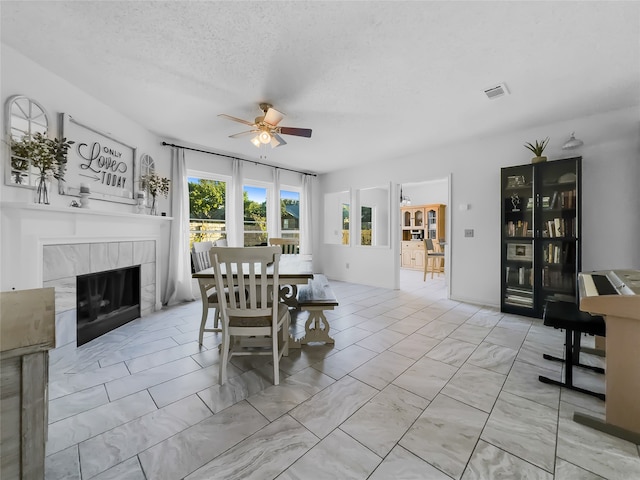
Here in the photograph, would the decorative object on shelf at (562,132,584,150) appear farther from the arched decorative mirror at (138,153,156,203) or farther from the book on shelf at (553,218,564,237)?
the arched decorative mirror at (138,153,156,203)

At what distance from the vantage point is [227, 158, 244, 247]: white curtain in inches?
192

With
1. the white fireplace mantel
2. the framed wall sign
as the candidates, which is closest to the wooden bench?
the white fireplace mantel

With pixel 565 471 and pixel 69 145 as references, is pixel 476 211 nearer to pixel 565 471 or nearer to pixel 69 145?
pixel 565 471

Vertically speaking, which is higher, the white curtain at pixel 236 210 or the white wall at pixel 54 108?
the white wall at pixel 54 108

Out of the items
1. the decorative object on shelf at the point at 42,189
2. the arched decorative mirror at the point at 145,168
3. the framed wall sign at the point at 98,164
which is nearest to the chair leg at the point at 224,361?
the decorative object on shelf at the point at 42,189

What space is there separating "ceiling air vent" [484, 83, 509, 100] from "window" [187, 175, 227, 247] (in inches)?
165

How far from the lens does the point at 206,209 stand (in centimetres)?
477

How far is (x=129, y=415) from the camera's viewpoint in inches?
64.0

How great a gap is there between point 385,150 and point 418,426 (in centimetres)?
414

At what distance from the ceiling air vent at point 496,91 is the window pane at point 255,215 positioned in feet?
13.4

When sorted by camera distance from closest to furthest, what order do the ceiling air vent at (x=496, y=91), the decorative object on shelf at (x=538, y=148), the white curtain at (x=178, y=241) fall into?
1. the ceiling air vent at (x=496, y=91)
2. the decorative object on shelf at (x=538, y=148)
3. the white curtain at (x=178, y=241)

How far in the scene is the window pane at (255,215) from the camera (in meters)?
5.28

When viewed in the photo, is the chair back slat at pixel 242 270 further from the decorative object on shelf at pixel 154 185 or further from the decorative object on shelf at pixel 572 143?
the decorative object on shelf at pixel 572 143

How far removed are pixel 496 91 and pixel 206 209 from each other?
450cm
